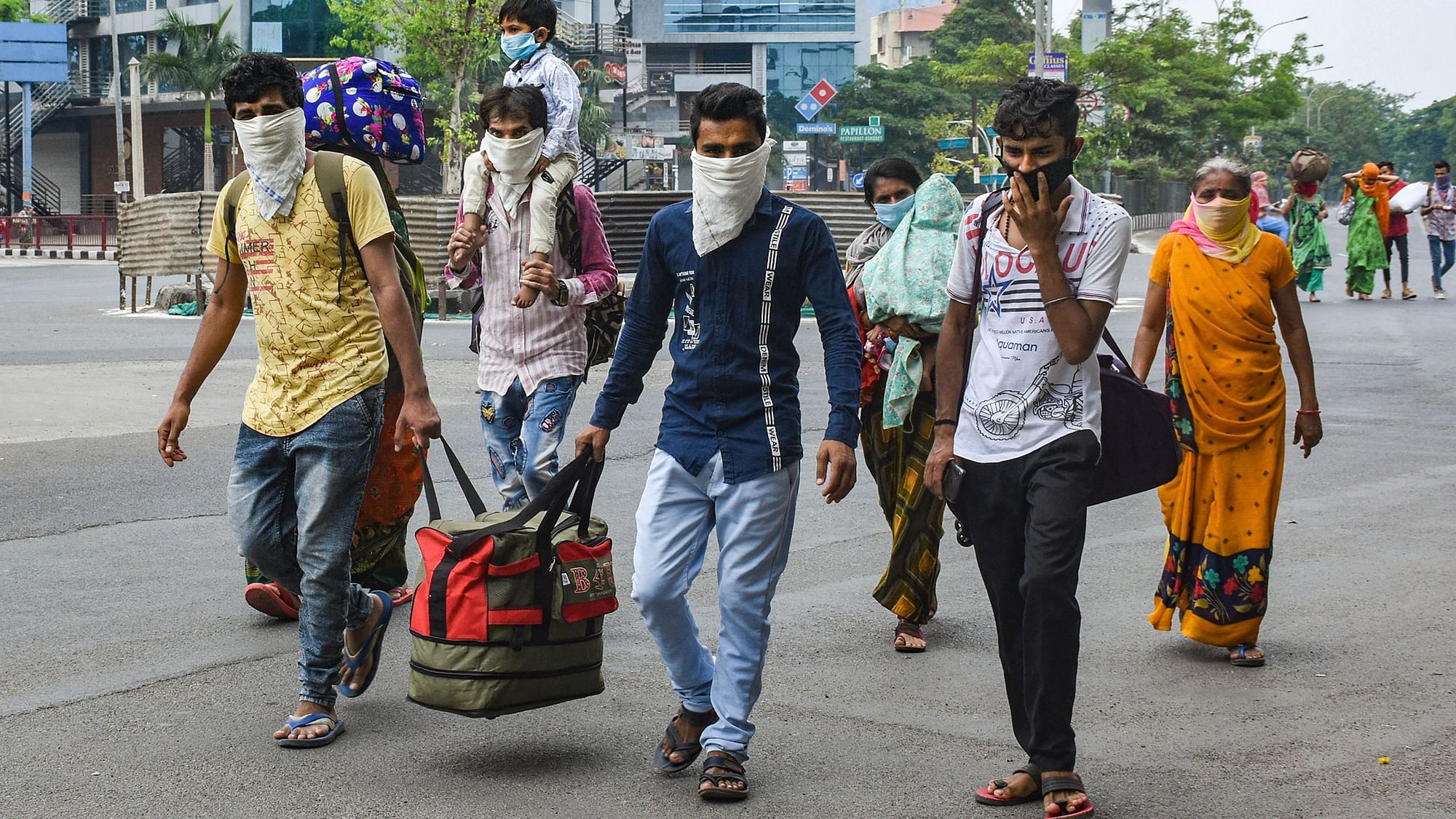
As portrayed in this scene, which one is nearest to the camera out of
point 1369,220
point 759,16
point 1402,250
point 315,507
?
point 315,507

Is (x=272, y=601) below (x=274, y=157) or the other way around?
below

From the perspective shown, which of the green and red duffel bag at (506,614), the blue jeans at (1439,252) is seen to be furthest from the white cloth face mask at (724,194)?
the blue jeans at (1439,252)

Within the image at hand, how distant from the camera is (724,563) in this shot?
4160mm

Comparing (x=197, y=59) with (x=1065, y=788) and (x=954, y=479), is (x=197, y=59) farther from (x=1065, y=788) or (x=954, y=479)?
(x=1065, y=788)

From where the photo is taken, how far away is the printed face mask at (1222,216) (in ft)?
18.2

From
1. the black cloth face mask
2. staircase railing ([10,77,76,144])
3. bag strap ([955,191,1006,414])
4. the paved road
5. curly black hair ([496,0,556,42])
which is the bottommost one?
the paved road

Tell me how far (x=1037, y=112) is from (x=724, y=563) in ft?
4.63

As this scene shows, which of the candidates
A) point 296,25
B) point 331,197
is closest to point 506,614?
point 331,197

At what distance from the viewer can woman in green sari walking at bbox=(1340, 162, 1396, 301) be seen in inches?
842

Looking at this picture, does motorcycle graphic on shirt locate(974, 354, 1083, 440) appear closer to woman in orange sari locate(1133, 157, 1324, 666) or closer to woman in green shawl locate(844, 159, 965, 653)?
woman in green shawl locate(844, 159, 965, 653)

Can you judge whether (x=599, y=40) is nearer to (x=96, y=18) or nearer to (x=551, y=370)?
(x=96, y=18)

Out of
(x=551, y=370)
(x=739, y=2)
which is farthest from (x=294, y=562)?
(x=739, y=2)

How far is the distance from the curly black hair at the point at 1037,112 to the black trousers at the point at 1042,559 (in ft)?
2.49

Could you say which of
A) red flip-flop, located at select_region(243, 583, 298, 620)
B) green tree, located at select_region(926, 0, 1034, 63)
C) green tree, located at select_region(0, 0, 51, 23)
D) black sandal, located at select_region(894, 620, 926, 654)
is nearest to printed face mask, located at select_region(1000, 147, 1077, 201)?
black sandal, located at select_region(894, 620, 926, 654)
